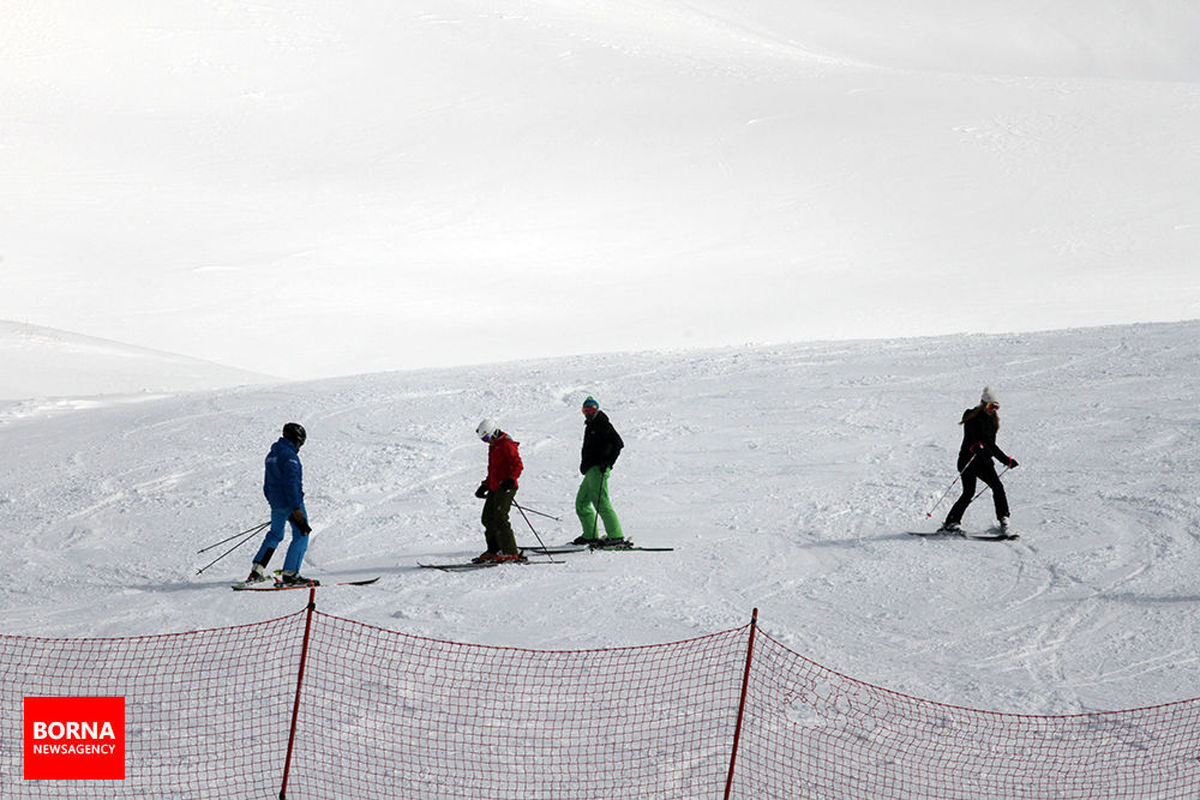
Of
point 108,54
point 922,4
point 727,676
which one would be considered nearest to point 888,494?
point 727,676

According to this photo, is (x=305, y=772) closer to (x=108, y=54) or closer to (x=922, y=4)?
(x=108, y=54)

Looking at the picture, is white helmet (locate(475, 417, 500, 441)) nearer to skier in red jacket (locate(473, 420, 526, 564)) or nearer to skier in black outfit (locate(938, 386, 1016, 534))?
skier in red jacket (locate(473, 420, 526, 564))

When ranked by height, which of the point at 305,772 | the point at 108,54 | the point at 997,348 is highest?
the point at 108,54

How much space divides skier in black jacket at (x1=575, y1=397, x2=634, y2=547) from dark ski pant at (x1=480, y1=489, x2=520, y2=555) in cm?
84

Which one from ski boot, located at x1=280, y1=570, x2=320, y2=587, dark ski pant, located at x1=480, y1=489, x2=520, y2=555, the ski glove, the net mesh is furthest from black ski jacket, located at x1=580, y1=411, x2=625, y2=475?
the net mesh

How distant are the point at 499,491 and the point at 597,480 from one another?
1019 mm

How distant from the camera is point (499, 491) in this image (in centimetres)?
1075

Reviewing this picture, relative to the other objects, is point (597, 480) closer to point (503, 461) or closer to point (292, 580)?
point (503, 461)

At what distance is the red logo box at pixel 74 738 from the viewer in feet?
21.9

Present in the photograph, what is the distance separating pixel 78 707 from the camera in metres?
7.35

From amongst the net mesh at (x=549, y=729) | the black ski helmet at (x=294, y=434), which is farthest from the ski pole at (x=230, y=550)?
the net mesh at (x=549, y=729)

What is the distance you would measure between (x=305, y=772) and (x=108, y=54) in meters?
50.8

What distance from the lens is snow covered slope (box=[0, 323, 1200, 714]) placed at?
906 cm

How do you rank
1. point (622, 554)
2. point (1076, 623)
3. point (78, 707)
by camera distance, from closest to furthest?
point (78, 707) < point (1076, 623) < point (622, 554)
